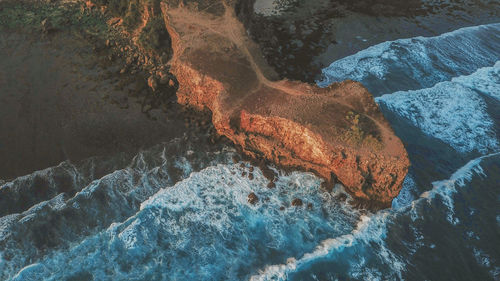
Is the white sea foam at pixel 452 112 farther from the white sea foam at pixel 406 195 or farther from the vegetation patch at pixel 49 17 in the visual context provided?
the vegetation patch at pixel 49 17

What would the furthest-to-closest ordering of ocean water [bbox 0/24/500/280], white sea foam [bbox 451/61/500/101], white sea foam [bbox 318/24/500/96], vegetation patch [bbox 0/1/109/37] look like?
vegetation patch [bbox 0/1/109/37]
white sea foam [bbox 318/24/500/96]
white sea foam [bbox 451/61/500/101]
ocean water [bbox 0/24/500/280]

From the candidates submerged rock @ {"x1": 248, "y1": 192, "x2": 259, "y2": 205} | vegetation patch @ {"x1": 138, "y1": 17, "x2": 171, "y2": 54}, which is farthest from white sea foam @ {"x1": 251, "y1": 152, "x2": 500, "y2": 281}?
vegetation patch @ {"x1": 138, "y1": 17, "x2": 171, "y2": 54}

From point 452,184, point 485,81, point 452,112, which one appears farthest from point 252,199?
point 485,81

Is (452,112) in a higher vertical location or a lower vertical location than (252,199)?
lower

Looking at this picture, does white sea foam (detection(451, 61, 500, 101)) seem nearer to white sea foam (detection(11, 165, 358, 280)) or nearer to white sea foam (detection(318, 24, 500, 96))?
white sea foam (detection(318, 24, 500, 96))

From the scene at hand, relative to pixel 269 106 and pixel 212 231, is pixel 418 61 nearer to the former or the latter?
pixel 269 106

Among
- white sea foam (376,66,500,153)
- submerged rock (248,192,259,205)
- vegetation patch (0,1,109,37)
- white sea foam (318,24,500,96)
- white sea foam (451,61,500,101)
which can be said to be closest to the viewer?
submerged rock (248,192,259,205)
